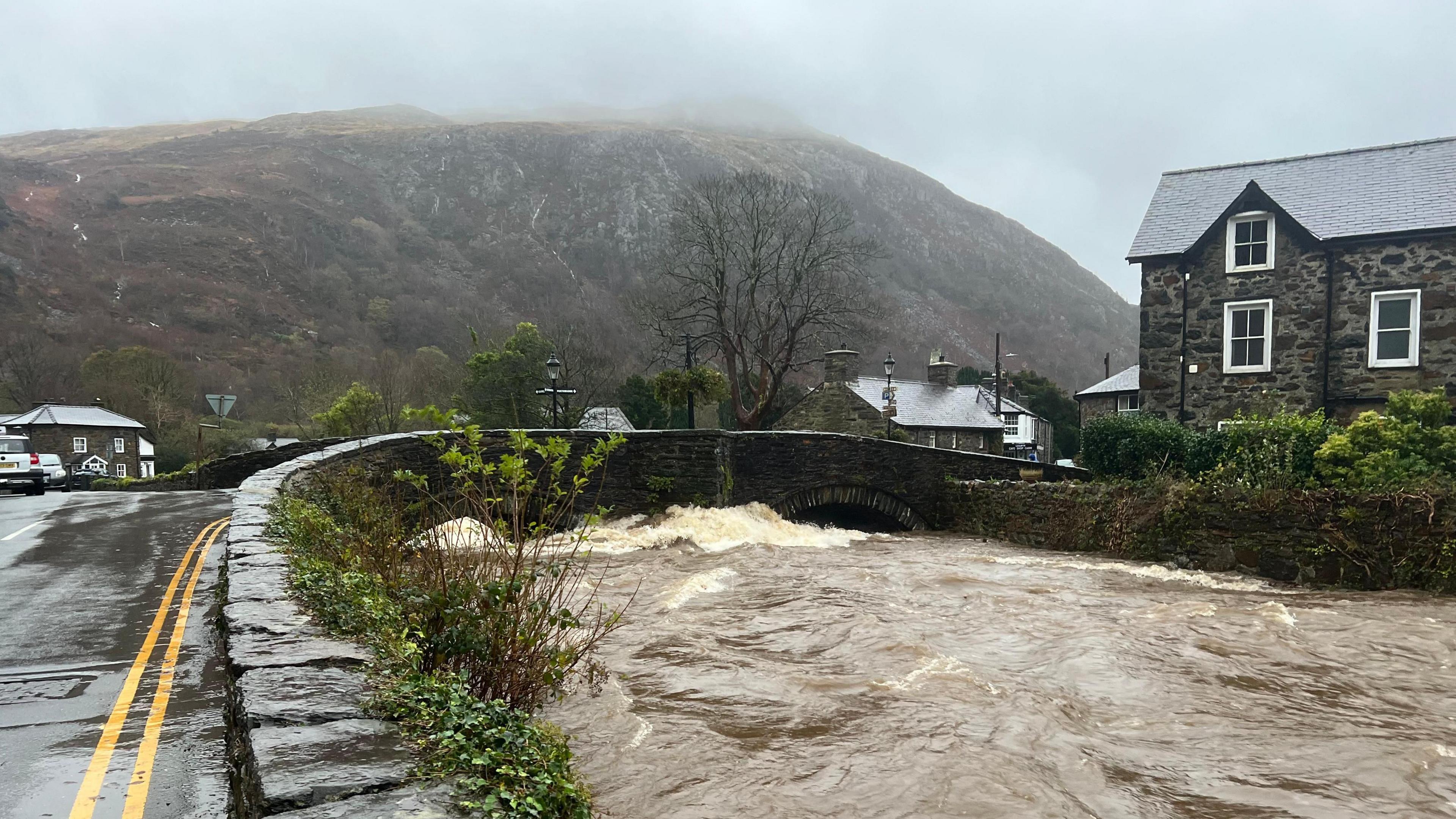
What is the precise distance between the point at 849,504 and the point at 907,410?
1800 centimetres

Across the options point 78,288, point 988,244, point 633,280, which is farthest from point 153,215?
point 988,244

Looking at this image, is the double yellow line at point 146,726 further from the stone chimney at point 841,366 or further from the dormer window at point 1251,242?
the stone chimney at point 841,366

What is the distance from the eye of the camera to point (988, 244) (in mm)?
152750

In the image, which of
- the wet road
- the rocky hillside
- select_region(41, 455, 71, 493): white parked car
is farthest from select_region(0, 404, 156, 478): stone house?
the wet road

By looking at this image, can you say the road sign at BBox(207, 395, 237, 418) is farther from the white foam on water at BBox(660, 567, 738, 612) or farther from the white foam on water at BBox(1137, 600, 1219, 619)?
the white foam on water at BBox(1137, 600, 1219, 619)

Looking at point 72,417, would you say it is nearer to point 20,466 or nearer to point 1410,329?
point 20,466

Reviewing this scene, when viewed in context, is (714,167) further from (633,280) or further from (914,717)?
(914,717)

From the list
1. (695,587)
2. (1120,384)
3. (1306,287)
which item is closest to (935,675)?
(695,587)

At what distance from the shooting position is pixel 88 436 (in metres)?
49.6

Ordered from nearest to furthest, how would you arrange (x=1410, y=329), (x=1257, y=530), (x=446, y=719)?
(x=446, y=719)
(x=1257, y=530)
(x=1410, y=329)

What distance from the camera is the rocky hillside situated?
82.4 meters

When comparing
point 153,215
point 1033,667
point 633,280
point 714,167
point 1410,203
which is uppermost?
point 714,167

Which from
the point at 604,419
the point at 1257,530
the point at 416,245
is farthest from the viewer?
the point at 416,245

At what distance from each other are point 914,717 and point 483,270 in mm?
108431
